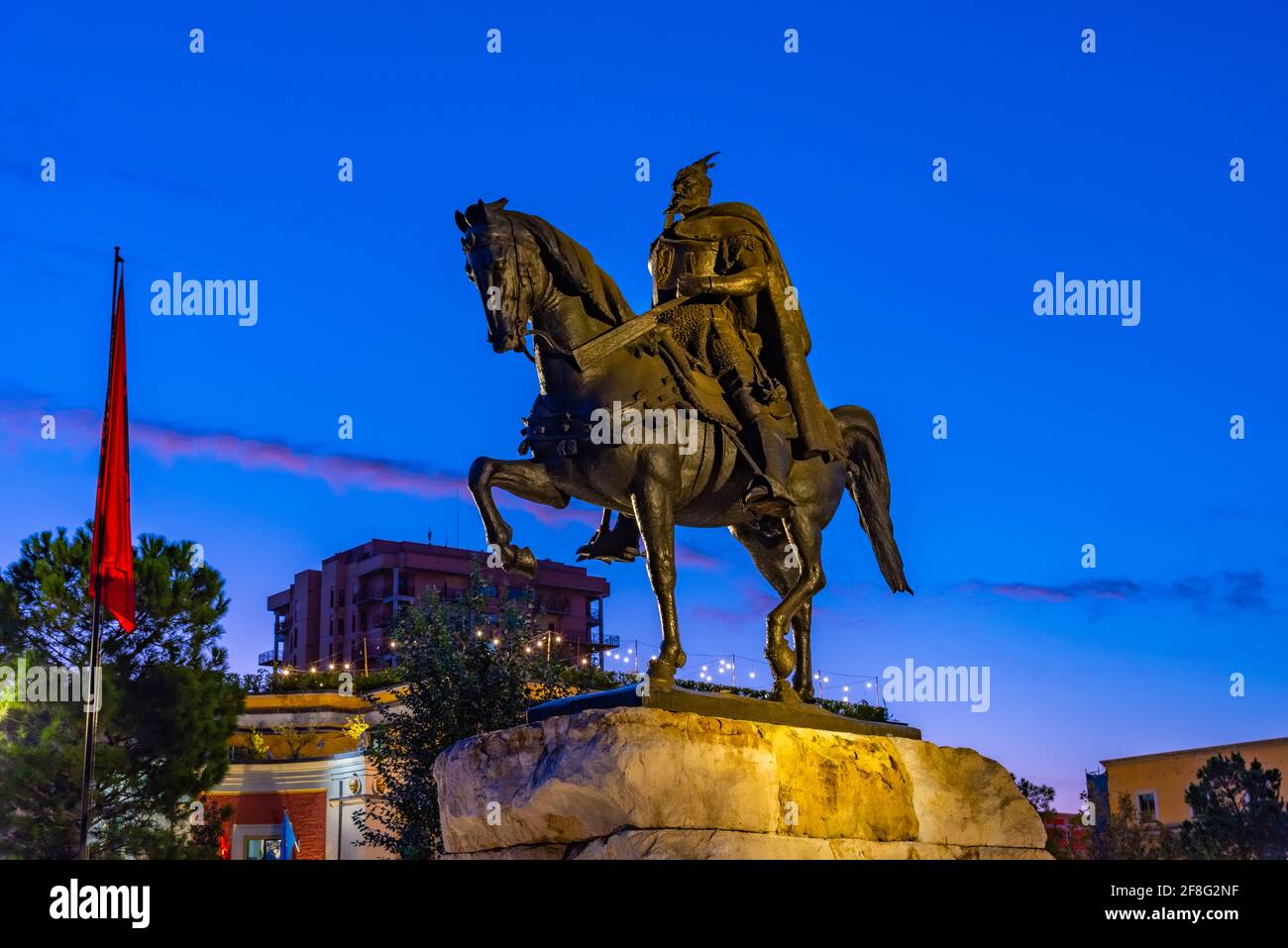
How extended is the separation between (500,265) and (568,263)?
558 millimetres

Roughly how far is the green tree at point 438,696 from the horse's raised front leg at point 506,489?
19330 millimetres

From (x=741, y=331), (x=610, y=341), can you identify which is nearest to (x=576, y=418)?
(x=610, y=341)

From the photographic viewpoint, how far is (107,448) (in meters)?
23.4

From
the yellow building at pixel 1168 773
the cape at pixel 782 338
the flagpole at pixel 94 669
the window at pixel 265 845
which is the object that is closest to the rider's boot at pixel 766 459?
the cape at pixel 782 338

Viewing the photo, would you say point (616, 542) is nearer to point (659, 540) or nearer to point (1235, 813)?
point (659, 540)

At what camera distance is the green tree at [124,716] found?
30203mm

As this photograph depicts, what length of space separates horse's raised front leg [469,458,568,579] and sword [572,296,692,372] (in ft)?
2.52

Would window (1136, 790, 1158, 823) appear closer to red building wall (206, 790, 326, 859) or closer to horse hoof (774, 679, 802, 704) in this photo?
red building wall (206, 790, 326, 859)

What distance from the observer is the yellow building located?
47375 mm

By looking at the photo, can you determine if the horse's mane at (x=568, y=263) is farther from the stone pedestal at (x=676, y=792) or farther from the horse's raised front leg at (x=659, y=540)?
the stone pedestal at (x=676, y=792)

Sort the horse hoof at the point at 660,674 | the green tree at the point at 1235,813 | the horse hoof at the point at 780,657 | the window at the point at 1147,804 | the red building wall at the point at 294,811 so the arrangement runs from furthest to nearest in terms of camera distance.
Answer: the window at the point at 1147,804
the green tree at the point at 1235,813
the red building wall at the point at 294,811
the horse hoof at the point at 780,657
the horse hoof at the point at 660,674

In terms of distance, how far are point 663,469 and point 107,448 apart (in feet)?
55.9
